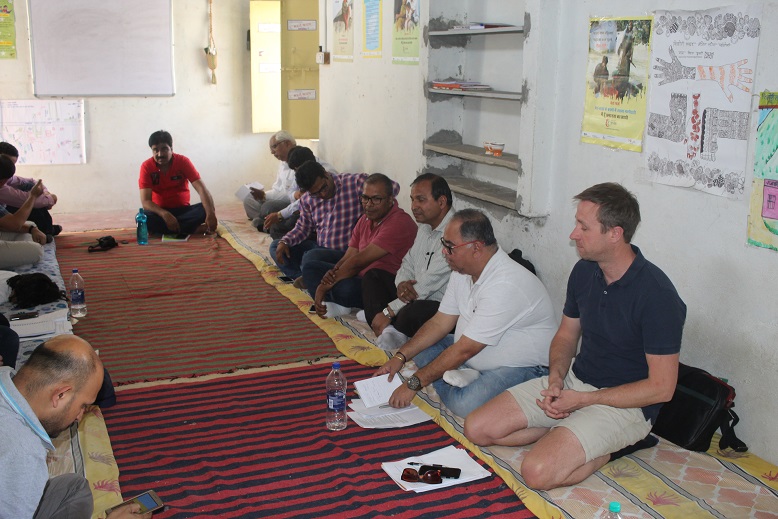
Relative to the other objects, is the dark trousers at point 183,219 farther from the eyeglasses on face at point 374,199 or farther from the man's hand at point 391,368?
the man's hand at point 391,368

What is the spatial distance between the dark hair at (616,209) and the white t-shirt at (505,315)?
0.56 meters

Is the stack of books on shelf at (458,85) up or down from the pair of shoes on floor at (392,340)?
up

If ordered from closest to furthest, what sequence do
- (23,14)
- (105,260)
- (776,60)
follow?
(776,60), (105,260), (23,14)

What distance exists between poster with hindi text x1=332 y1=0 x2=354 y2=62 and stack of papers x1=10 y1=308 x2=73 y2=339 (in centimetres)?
367

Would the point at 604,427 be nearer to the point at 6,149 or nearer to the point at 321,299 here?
the point at 321,299

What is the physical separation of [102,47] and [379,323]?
5.30 m

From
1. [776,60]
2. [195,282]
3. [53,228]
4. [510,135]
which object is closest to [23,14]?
[53,228]

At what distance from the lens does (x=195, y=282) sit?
585cm

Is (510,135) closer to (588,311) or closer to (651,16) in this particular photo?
(651,16)

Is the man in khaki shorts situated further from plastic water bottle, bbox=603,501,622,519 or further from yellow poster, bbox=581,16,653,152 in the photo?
yellow poster, bbox=581,16,653,152

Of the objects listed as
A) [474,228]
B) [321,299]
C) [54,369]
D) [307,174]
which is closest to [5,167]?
[307,174]

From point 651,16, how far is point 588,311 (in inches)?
54.5

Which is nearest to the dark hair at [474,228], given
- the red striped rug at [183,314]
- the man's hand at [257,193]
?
the red striped rug at [183,314]

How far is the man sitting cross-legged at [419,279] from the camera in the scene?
14.1 ft
